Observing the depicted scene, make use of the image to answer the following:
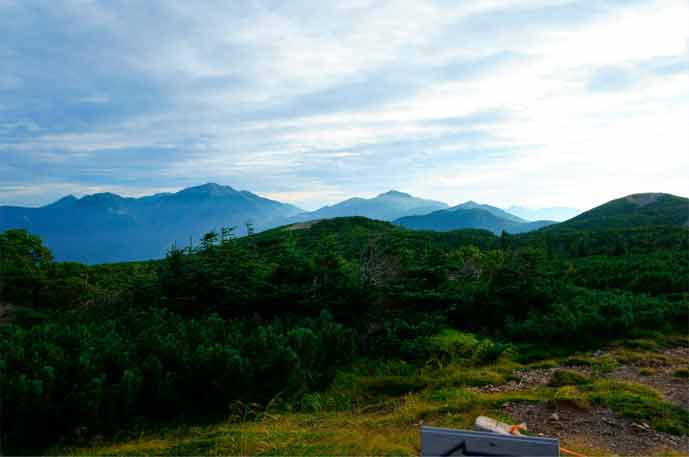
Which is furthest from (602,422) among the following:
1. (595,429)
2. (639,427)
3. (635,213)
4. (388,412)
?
(635,213)

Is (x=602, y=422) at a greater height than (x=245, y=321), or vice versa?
(x=245, y=321)

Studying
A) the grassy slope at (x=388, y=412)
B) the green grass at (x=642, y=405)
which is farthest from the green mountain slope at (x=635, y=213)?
the grassy slope at (x=388, y=412)

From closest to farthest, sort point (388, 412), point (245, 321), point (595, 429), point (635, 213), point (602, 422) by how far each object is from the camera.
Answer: point (595, 429) < point (602, 422) < point (388, 412) < point (245, 321) < point (635, 213)

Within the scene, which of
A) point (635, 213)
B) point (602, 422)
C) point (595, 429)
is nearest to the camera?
point (595, 429)

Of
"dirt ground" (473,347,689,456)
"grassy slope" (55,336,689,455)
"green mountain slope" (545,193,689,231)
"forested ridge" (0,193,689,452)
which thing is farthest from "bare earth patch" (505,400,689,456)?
"green mountain slope" (545,193,689,231)

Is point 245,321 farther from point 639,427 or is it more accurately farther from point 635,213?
point 635,213

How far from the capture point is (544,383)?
6484 mm

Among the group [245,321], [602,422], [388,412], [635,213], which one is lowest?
[388,412]

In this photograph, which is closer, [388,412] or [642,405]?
[642,405]

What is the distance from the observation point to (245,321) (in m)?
7.87

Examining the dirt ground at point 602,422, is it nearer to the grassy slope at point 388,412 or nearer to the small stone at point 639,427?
the small stone at point 639,427

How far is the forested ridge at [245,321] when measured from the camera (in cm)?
509

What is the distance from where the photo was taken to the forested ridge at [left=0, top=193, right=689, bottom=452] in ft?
16.7

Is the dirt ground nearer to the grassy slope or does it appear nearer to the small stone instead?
the small stone
